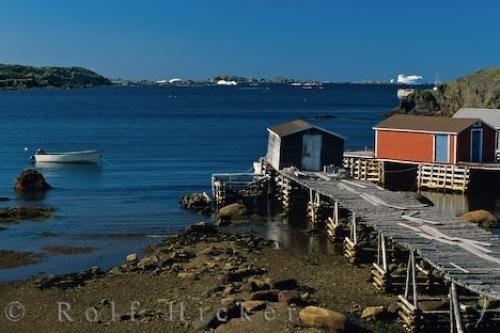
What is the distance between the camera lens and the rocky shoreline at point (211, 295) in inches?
771

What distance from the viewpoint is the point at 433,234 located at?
2297 centimetres

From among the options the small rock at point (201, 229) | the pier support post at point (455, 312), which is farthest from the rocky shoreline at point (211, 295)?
the small rock at point (201, 229)

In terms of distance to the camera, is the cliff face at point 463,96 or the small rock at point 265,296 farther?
the cliff face at point 463,96

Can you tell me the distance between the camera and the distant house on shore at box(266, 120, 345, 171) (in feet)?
135

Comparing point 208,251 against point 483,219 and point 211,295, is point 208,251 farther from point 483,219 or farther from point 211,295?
point 483,219

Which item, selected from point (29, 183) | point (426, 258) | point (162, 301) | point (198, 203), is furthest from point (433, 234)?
point (29, 183)

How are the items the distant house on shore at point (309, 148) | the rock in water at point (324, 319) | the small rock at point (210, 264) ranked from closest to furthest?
the rock in water at point (324, 319) → the small rock at point (210, 264) → the distant house on shore at point (309, 148)

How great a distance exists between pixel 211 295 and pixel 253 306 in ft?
8.43

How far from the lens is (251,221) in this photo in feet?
122

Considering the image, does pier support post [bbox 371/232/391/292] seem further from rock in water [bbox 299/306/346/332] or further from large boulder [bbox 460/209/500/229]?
large boulder [bbox 460/209/500/229]

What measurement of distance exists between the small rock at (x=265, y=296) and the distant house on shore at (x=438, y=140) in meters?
25.8

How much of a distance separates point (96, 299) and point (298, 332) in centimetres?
728

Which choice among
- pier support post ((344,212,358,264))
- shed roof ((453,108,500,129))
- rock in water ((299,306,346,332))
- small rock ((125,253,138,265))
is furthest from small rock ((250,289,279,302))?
shed roof ((453,108,500,129))

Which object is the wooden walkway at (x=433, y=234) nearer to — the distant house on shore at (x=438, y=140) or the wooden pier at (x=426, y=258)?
the wooden pier at (x=426, y=258)
